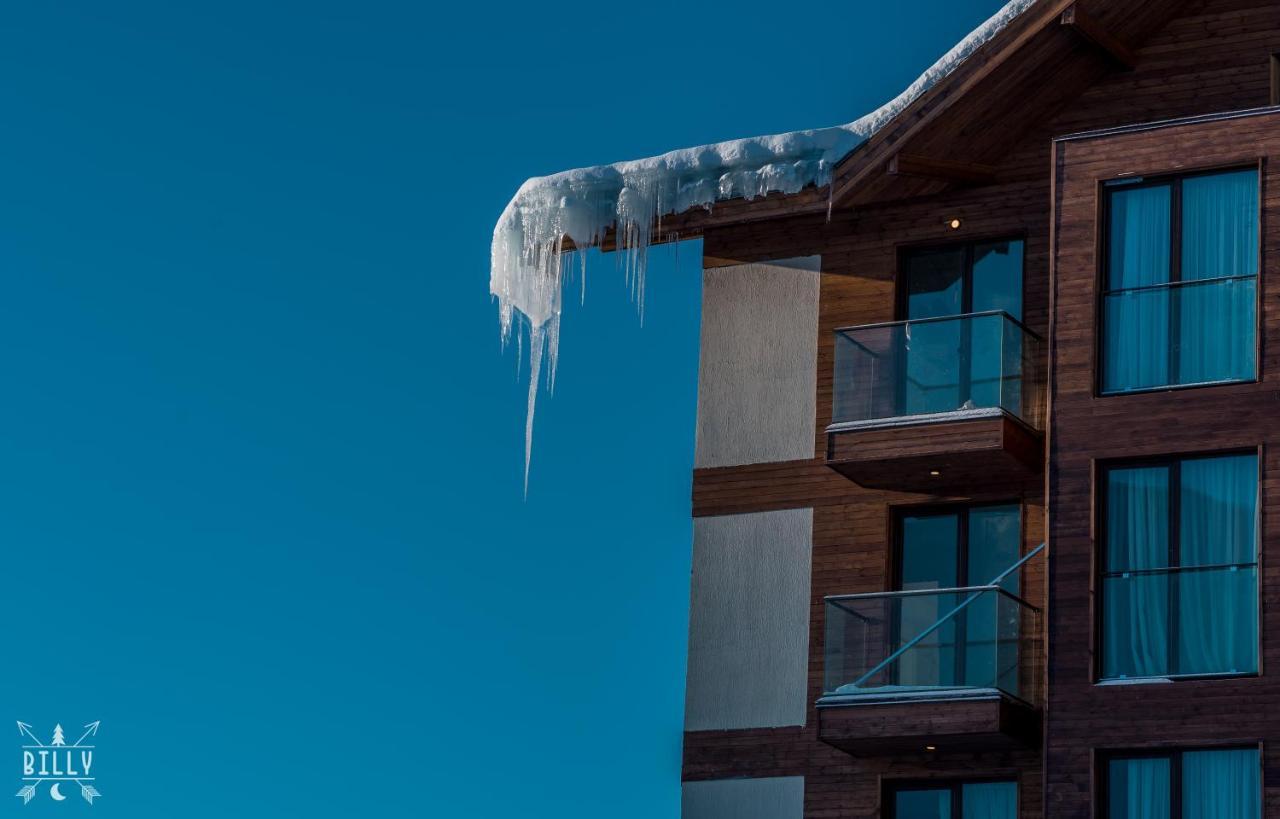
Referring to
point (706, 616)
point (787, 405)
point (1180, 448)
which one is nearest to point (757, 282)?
point (787, 405)

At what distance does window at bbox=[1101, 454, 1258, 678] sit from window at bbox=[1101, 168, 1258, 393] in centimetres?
90

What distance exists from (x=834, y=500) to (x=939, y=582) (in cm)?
133

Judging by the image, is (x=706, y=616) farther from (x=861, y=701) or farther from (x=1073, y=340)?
(x=1073, y=340)

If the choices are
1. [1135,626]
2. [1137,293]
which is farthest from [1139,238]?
[1135,626]

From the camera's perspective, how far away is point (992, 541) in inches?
944

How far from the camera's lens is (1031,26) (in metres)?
24.0

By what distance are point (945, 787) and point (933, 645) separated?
4.93ft

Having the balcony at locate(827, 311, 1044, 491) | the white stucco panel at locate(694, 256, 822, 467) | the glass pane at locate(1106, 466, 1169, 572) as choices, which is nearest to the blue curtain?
the glass pane at locate(1106, 466, 1169, 572)

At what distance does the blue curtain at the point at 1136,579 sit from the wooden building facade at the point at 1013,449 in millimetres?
23

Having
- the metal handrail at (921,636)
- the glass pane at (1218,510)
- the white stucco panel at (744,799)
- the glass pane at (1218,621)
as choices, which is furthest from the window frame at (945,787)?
the glass pane at (1218,510)

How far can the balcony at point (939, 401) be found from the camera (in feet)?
76.6

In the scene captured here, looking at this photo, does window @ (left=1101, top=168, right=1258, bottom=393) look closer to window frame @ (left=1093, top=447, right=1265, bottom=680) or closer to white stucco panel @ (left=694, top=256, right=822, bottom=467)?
window frame @ (left=1093, top=447, right=1265, bottom=680)

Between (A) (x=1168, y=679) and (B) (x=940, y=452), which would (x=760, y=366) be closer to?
(B) (x=940, y=452)

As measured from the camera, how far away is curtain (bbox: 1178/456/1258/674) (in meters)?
21.5
